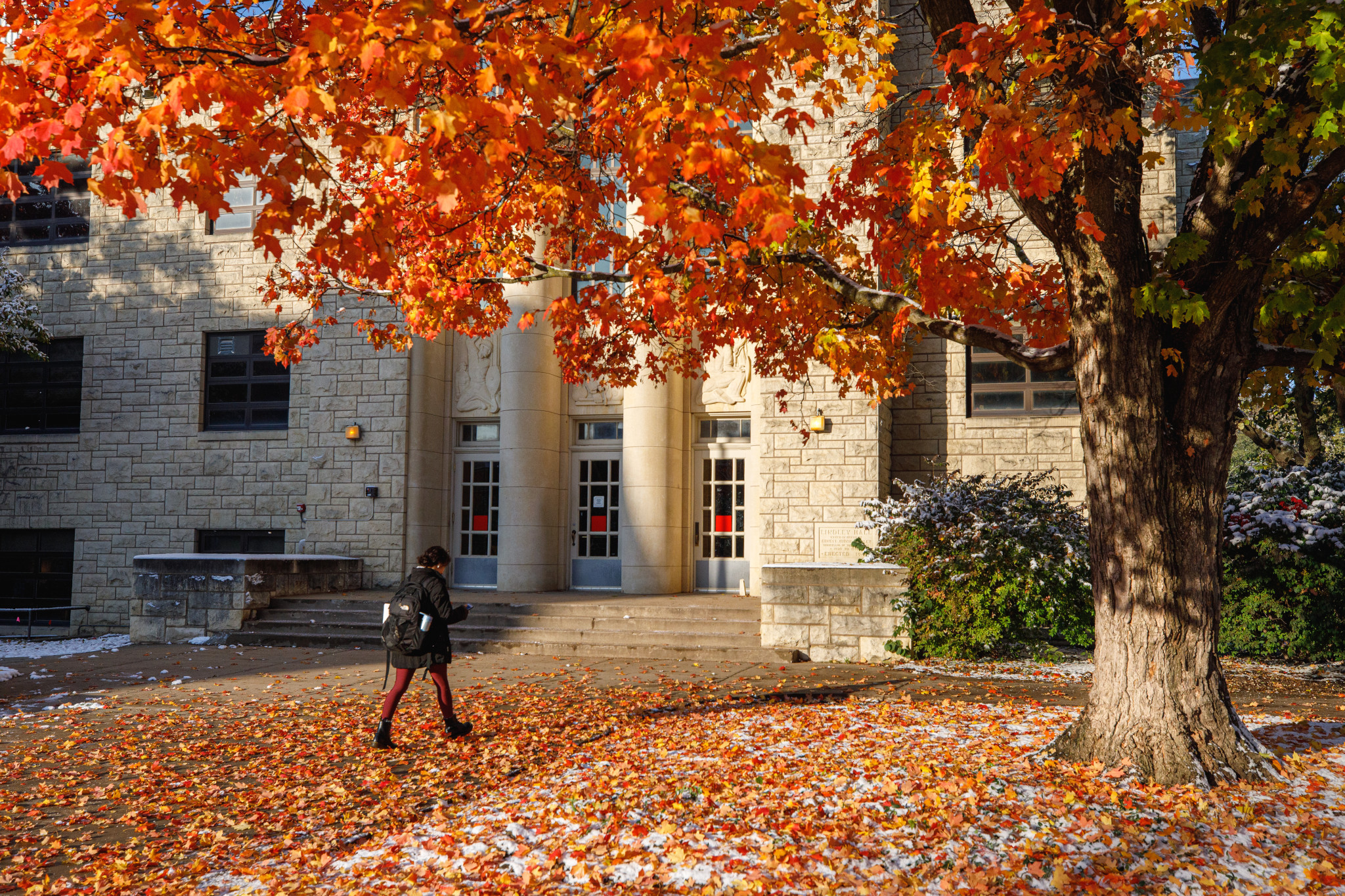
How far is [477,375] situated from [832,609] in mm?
8402

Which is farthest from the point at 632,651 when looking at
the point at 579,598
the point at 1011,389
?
the point at 1011,389

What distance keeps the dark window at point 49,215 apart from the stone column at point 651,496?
11303mm

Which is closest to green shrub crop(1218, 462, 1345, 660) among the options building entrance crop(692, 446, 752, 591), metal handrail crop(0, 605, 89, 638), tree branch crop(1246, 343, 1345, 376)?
tree branch crop(1246, 343, 1345, 376)

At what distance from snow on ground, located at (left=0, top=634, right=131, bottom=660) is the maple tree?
903cm

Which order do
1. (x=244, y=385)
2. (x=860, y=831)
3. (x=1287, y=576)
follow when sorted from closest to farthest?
(x=860, y=831)
(x=1287, y=576)
(x=244, y=385)

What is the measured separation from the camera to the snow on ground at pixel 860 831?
4.08m

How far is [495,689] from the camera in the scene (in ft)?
29.1

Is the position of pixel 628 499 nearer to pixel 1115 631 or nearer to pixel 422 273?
pixel 422 273

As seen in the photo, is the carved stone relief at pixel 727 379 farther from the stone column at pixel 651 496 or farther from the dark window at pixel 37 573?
the dark window at pixel 37 573

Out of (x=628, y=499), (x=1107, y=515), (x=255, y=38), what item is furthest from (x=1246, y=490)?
(x=255, y=38)

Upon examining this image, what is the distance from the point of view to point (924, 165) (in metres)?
5.39

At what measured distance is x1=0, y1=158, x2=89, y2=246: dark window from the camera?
17.4 m

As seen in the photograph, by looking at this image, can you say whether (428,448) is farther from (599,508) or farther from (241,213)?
(241,213)

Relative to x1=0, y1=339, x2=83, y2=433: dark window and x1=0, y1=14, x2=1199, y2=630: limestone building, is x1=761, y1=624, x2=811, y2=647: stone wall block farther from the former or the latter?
x1=0, y1=339, x2=83, y2=433: dark window
